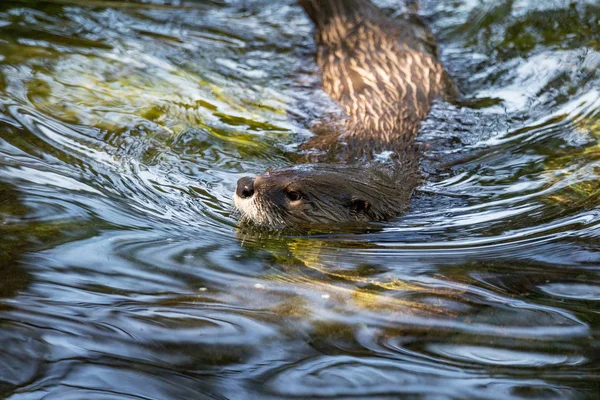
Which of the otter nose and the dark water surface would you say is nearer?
the dark water surface

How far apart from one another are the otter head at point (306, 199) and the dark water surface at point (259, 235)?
112 millimetres

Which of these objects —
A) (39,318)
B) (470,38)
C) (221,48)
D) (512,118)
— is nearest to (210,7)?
(221,48)

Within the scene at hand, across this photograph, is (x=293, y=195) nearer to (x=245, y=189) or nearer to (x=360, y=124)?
(x=245, y=189)

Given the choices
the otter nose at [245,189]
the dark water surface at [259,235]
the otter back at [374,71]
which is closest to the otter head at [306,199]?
the otter nose at [245,189]

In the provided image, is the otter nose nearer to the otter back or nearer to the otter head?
the otter head

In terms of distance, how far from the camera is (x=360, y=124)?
4.73m

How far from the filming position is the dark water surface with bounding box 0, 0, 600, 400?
2.45m

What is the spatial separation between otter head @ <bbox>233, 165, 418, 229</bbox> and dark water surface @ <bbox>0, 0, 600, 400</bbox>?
11 centimetres

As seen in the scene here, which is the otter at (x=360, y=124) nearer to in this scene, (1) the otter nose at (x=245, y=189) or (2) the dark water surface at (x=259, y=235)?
(1) the otter nose at (x=245, y=189)

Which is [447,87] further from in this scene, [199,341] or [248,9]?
[199,341]

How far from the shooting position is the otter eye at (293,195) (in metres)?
3.56

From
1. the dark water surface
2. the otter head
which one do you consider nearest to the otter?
the otter head

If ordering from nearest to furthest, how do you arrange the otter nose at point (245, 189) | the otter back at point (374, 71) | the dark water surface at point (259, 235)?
the dark water surface at point (259, 235)
the otter nose at point (245, 189)
the otter back at point (374, 71)

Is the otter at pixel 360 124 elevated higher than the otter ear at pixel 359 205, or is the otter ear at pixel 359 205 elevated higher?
the otter at pixel 360 124
